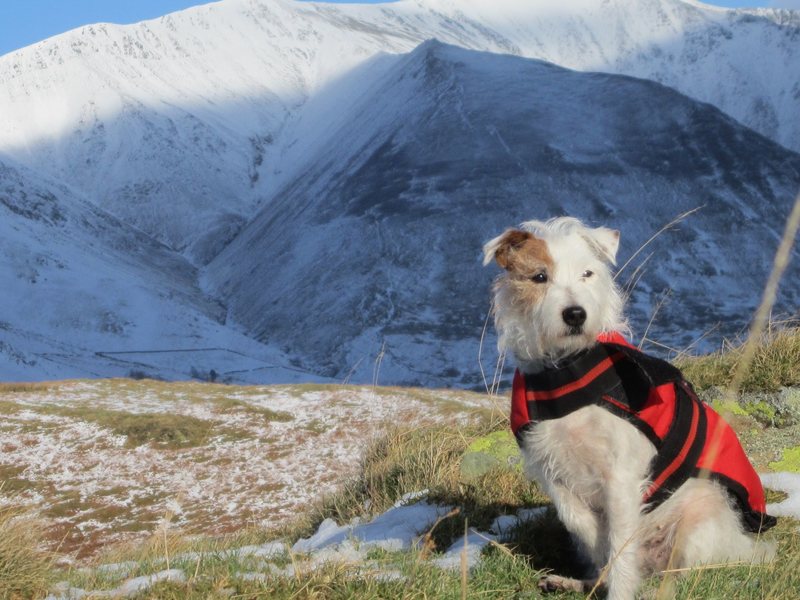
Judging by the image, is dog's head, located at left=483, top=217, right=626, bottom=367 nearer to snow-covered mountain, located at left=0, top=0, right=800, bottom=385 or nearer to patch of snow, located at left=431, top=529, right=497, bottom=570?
patch of snow, located at left=431, top=529, right=497, bottom=570

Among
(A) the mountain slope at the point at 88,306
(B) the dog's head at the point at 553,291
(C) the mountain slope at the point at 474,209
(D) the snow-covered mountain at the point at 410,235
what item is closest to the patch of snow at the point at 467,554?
(B) the dog's head at the point at 553,291

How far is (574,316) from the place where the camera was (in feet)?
16.9

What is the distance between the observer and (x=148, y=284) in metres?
135

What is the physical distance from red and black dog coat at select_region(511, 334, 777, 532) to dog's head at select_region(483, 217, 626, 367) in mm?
162

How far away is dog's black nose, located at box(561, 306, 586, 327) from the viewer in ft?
16.9

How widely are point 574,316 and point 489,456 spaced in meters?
3.89

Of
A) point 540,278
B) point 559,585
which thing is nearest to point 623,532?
point 559,585

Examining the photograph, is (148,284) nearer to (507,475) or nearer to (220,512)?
(220,512)

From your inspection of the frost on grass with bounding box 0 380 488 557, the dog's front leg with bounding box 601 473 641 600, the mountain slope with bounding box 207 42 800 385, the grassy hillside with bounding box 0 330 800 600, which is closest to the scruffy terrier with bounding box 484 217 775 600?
the dog's front leg with bounding box 601 473 641 600

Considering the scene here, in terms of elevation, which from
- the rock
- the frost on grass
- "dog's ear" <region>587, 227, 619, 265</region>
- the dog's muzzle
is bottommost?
the frost on grass

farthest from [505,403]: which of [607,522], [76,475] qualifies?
[76,475]

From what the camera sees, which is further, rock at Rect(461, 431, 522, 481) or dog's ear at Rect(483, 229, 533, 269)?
rock at Rect(461, 431, 522, 481)

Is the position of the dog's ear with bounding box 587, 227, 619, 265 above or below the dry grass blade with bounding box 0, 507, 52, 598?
above

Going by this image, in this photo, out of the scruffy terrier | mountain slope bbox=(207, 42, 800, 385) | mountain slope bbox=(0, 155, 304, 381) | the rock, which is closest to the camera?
the scruffy terrier
